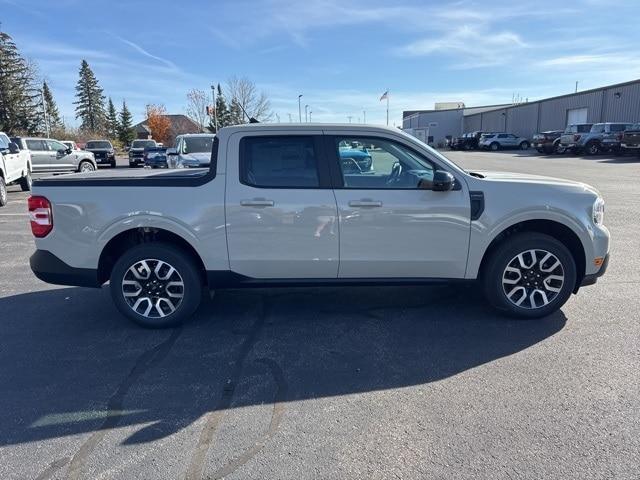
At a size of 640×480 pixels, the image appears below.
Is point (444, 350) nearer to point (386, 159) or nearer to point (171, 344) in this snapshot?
point (386, 159)

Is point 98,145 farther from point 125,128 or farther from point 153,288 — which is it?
point 125,128

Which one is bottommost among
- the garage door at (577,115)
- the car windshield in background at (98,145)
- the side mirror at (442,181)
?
the side mirror at (442,181)

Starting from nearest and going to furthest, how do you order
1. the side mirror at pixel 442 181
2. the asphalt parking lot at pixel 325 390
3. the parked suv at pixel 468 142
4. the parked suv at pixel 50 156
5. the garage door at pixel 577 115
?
the asphalt parking lot at pixel 325 390, the side mirror at pixel 442 181, the parked suv at pixel 50 156, the garage door at pixel 577 115, the parked suv at pixel 468 142

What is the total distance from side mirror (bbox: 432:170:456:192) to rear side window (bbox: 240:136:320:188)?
105 centimetres

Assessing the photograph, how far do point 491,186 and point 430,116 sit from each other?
69.3 metres

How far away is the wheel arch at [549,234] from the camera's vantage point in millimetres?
4371

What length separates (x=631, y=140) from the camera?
2616 centimetres

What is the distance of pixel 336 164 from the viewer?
421cm

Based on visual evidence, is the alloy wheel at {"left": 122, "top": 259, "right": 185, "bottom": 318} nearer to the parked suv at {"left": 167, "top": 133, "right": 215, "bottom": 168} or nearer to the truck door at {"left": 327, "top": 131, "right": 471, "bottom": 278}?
the truck door at {"left": 327, "top": 131, "right": 471, "bottom": 278}

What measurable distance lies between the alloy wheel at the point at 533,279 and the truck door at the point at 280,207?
1698mm

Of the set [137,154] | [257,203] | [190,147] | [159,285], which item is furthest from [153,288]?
[137,154]

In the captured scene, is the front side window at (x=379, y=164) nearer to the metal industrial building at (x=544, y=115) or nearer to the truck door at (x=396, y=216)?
the truck door at (x=396, y=216)

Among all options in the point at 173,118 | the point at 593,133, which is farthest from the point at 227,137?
the point at 173,118

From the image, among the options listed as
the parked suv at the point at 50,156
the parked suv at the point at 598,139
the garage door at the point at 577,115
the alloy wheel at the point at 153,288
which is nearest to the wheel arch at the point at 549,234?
the alloy wheel at the point at 153,288
